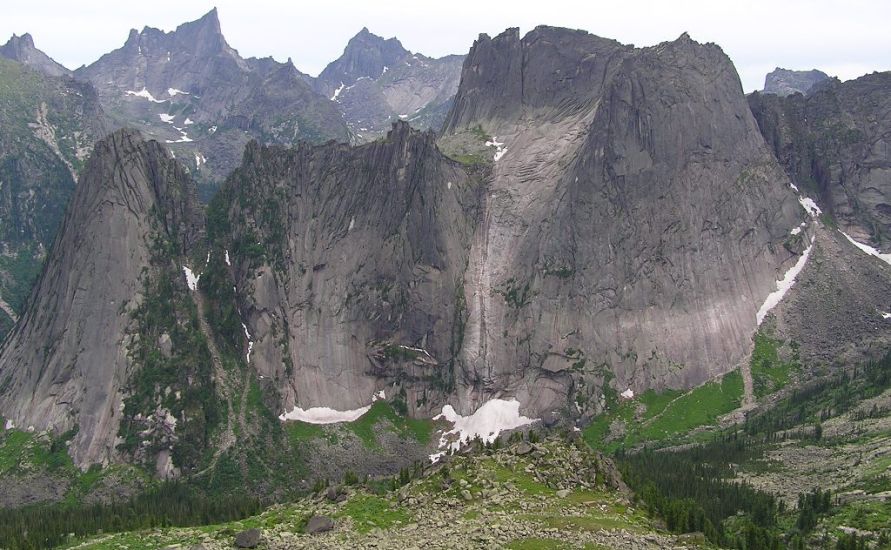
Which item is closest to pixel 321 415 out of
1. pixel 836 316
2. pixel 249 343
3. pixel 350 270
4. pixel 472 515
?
pixel 249 343

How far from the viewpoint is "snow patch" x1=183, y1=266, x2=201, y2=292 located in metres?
183

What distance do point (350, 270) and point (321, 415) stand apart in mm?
34357

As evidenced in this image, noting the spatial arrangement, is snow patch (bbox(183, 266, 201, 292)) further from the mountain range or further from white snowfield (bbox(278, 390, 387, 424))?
white snowfield (bbox(278, 390, 387, 424))

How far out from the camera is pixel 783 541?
93500mm

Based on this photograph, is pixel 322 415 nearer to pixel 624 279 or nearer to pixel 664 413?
pixel 664 413

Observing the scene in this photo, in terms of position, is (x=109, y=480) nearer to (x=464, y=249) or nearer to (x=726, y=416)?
(x=464, y=249)

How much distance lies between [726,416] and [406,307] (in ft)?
231

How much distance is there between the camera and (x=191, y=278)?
18400cm

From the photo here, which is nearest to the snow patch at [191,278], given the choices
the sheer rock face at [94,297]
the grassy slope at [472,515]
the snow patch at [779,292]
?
the sheer rock face at [94,297]

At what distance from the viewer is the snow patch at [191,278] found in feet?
600

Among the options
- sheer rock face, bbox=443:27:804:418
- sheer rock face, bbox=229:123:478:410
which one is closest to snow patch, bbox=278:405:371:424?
sheer rock face, bbox=229:123:478:410

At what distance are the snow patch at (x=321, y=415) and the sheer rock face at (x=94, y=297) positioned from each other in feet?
108

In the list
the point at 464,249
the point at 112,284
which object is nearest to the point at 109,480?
the point at 112,284

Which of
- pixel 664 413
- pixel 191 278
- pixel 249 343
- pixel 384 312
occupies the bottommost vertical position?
pixel 664 413
